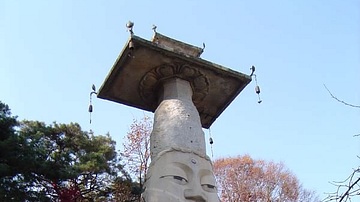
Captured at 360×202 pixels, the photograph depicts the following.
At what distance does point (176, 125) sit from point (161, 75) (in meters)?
0.64

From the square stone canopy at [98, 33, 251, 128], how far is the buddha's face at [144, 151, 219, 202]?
3.04 feet

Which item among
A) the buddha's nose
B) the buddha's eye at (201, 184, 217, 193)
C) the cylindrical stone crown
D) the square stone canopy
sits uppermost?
the square stone canopy

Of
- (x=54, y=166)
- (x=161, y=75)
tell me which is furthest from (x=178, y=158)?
(x=54, y=166)

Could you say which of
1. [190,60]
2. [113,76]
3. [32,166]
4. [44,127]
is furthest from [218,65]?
[44,127]

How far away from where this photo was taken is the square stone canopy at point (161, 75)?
4121 millimetres

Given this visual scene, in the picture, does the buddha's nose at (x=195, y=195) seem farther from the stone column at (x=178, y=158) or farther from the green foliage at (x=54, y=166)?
the green foliage at (x=54, y=166)

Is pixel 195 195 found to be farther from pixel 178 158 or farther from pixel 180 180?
pixel 178 158

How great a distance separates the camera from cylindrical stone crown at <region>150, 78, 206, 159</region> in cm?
381

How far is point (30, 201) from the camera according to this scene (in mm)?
5539

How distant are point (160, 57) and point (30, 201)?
2.79m

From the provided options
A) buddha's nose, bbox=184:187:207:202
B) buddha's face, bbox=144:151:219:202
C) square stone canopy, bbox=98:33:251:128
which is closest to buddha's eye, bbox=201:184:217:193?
buddha's face, bbox=144:151:219:202

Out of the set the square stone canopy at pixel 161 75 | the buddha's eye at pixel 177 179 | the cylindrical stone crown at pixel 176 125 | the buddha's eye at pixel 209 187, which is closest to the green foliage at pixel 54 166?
the square stone canopy at pixel 161 75

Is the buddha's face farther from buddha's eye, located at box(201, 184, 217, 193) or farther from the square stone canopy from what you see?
the square stone canopy

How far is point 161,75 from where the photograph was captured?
429 cm
